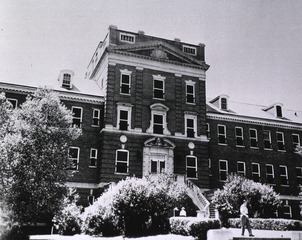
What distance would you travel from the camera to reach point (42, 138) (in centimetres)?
2275

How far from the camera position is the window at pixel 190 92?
3743 cm

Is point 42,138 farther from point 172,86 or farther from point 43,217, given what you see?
point 172,86

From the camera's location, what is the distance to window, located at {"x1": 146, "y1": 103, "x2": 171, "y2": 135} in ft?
115

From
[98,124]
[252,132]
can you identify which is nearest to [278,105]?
[252,132]

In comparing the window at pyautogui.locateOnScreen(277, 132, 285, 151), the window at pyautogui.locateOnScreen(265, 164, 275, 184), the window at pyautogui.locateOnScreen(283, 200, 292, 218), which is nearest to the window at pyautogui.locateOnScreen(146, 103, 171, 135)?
the window at pyautogui.locateOnScreen(265, 164, 275, 184)

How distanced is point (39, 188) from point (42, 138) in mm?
3009

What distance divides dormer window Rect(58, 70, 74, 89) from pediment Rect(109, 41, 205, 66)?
16.9ft

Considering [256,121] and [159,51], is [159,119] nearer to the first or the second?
[159,51]

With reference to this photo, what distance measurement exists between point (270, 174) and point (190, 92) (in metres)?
12.6

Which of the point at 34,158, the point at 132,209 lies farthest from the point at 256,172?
the point at 34,158

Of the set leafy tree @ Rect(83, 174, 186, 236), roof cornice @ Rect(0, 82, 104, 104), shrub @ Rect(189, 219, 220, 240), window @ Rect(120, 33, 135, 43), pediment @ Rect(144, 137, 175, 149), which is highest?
window @ Rect(120, 33, 135, 43)

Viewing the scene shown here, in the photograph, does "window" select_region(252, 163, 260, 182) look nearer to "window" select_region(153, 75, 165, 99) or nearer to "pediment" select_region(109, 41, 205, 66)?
"pediment" select_region(109, 41, 205, 66)

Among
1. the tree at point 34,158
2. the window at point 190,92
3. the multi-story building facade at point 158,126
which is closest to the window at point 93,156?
the multi-story building facade at point 158,126

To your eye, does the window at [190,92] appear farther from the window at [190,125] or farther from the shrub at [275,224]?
the shrub at [275,224]
